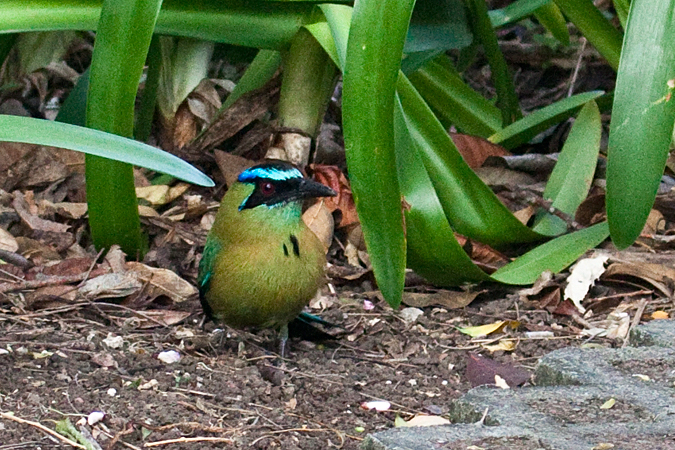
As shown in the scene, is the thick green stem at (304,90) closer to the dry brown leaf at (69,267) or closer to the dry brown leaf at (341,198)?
the dry brown leaf at (341,198)

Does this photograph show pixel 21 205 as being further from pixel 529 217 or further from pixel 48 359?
pixel 529 217

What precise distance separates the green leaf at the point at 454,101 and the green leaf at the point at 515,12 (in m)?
0.37

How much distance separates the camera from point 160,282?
4297 mm

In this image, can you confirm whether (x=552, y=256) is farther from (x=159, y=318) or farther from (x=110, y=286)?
(x=110, y=286)

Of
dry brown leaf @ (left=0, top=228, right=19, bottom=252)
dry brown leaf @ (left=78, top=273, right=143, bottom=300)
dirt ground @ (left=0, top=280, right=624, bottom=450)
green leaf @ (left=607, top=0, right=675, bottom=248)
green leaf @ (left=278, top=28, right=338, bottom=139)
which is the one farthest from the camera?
green leaf @ (left=278, top=28, right=338, bottom=139)

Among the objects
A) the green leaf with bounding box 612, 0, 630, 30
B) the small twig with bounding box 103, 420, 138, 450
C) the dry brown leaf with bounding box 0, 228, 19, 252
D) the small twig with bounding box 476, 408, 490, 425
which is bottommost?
the small twig with bounding box 103, 420, 138, 450

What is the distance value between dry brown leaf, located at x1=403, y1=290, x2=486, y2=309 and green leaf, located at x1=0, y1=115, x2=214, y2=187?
1.81 meters

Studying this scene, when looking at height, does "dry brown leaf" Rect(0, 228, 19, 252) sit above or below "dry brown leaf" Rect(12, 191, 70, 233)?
below

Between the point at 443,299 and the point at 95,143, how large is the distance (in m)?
2.04

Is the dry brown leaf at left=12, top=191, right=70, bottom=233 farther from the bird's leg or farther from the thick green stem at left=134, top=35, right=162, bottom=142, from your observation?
the bird's leg

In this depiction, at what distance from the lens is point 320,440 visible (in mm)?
3018

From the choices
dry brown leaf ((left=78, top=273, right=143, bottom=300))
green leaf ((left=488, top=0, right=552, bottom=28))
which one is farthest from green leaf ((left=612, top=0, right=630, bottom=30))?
dry brown leaf ((left=78, top=273, right=143, bottom=300))

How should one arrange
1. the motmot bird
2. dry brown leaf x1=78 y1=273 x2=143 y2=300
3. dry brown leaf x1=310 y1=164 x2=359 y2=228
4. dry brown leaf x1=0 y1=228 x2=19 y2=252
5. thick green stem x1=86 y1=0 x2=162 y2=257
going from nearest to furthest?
thick green stem x1=86 y1=0 x2=162 y2=257, the motmot bird, dry brown leaf x1=78 y1=273 x2=143 y2=300, dry brown leaf x1=0 y1=228 x2=19 y2=252, dry brown leaf x1=310 y1=164 x2=359 y2=228

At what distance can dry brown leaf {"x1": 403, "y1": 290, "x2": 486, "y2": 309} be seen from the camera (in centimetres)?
430
